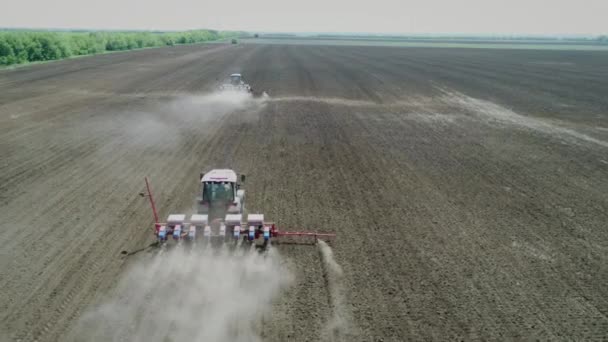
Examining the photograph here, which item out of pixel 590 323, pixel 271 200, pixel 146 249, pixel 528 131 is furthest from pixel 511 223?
pixel 528 131

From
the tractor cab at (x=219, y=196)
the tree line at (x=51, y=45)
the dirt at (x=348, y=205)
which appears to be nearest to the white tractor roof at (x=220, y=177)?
the tractor cab at (x=219, y=196)

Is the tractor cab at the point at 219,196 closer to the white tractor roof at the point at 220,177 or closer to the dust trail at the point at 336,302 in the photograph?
the white tractor roof at the point at 220,177

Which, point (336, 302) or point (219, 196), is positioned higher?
point (219, 196)

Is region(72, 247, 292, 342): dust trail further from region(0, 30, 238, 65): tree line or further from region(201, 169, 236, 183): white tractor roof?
region(0, 30, 238, 65): tree line

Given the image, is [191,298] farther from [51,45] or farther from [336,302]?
[51,45]

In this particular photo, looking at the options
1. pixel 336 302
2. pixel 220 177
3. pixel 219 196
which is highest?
pixel 220 177

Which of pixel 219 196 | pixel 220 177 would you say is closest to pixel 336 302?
pixel 219 196

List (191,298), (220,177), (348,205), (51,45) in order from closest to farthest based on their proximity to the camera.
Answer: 1. (191,298)
2. (220,177)
3. (348,205)
4. (51,45)

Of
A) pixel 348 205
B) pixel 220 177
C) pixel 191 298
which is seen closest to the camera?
pixel 191 298
